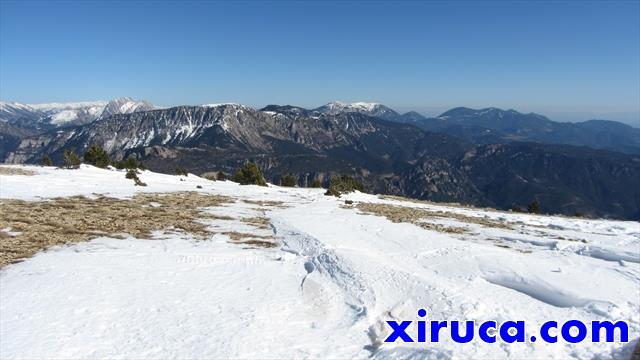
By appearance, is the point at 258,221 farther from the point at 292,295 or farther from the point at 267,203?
the point at 292,295

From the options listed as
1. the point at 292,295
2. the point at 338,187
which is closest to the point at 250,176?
the point at 338,187

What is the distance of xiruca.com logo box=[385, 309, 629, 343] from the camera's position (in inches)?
312

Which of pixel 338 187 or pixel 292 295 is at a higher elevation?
pixel 292 295

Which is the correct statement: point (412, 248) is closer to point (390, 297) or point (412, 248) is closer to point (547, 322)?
point (390, 297)

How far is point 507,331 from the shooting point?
8188mm

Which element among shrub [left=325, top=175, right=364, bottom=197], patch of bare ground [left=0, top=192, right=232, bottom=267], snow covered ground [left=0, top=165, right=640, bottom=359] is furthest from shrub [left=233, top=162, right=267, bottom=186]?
snow covered ground [left=0, top=165, right=640, bottom=359]

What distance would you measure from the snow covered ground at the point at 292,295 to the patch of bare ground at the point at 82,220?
1.00 metres

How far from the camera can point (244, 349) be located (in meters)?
8.04

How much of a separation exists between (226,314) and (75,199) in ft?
59.8

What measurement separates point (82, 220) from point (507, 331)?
55.3ft

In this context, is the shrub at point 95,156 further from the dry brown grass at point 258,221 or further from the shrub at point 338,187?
the dry brown grass at point 258,221

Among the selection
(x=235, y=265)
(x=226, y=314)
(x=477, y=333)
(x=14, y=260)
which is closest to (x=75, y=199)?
(x=14, y=260)

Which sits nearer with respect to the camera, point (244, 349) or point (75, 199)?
point (244, 349)

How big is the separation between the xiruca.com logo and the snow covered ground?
0.66 feet
